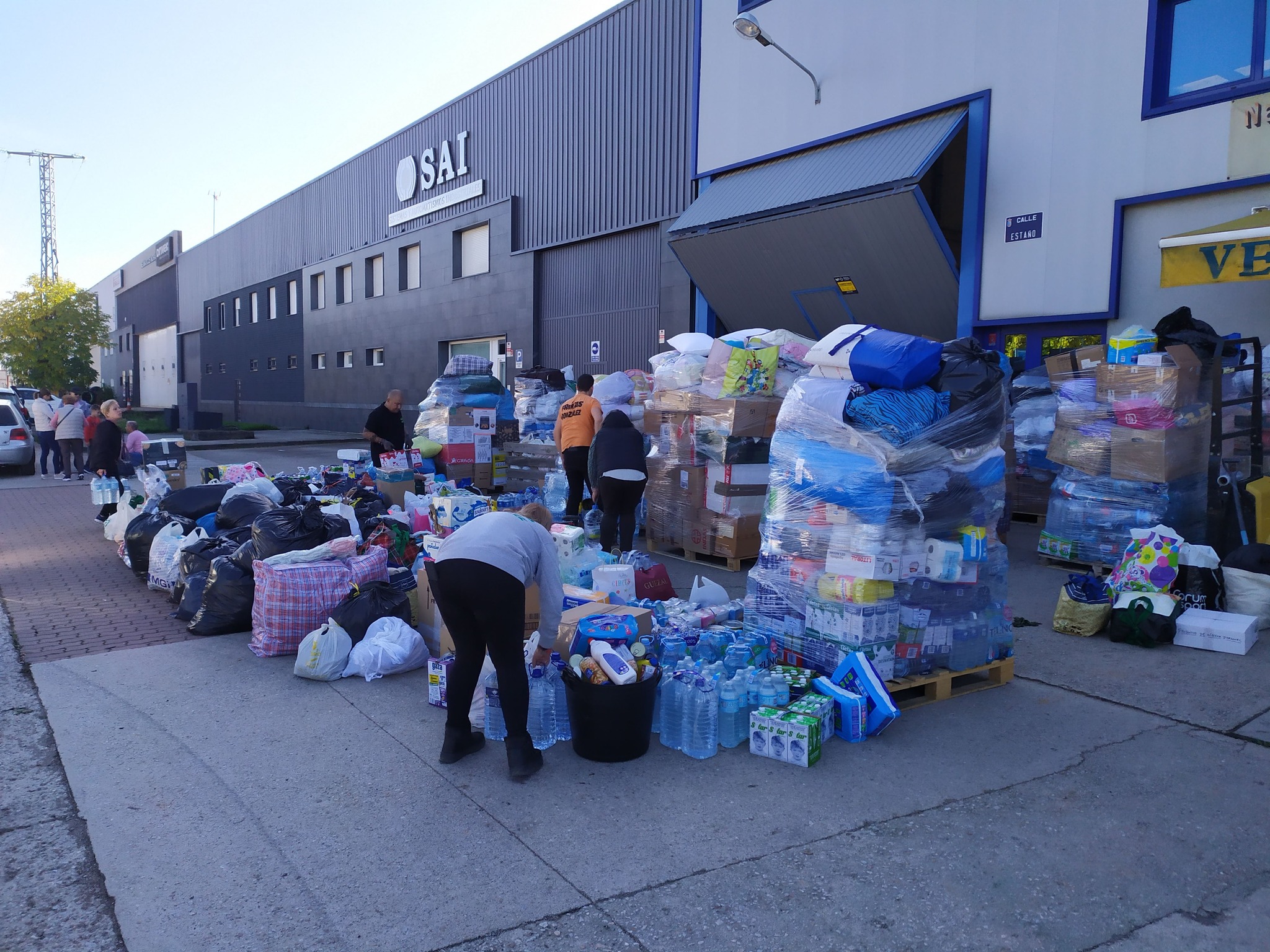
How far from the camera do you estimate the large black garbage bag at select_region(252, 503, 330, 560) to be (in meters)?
6.30

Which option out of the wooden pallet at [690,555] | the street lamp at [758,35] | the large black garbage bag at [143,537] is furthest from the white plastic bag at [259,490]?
the street lamp at [758,35]

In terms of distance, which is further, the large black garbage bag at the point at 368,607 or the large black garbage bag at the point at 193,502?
the large black garbage bag at the point at 193,502

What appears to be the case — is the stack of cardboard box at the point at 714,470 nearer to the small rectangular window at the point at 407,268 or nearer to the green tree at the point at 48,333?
the small rectangular window at the point at 407,268

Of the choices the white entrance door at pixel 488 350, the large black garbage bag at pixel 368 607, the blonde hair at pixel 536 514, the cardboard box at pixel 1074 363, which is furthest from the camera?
the white entrance door at pixel 488 350

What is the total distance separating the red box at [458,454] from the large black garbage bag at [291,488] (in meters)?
3.19

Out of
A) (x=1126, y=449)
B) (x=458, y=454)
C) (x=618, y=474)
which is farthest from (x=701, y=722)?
(x=458, y=454)

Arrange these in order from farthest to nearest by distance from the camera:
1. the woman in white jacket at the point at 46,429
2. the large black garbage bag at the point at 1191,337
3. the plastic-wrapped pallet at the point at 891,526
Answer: the woman in white jacket at the point at 46,429 < the large black garbage bag at the point at 1191,337 < the plastic-wrapped pallet at the point at 891,526

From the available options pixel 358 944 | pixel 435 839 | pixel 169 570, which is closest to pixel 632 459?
pixel 169 570

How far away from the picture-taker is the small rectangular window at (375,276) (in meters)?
27.2

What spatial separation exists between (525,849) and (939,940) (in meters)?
1.49

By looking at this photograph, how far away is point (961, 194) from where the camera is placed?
12.9 m

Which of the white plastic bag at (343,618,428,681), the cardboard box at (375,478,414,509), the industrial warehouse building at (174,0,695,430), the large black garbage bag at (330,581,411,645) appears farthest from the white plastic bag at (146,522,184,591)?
the industrial warehouse building at (174,0,695,430)

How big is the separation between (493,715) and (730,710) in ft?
3.86

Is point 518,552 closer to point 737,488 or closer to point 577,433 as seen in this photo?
point 737,488
